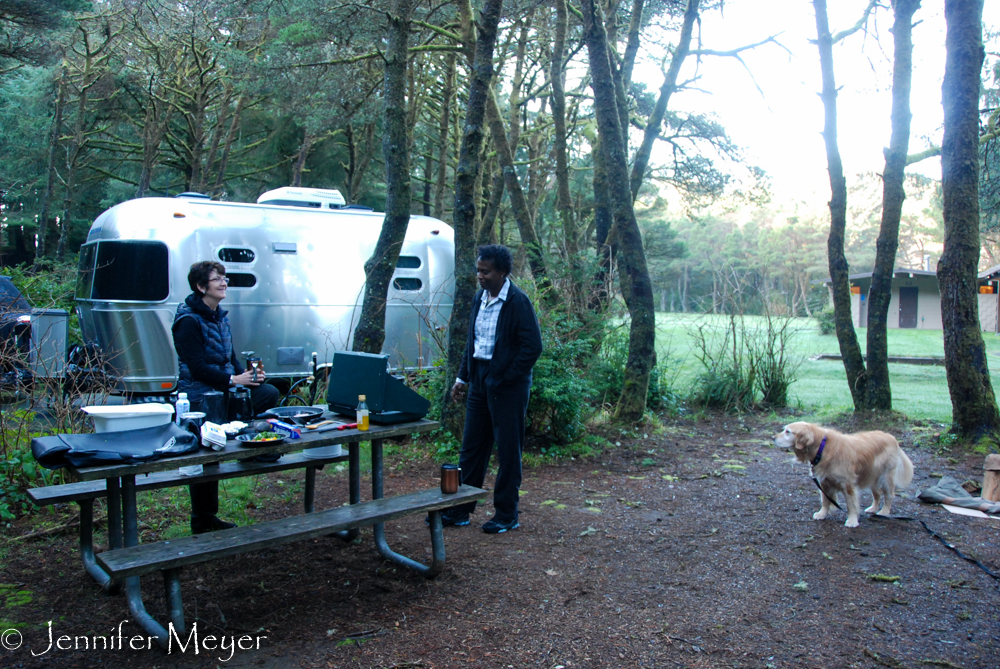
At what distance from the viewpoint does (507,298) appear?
4676 millimetres

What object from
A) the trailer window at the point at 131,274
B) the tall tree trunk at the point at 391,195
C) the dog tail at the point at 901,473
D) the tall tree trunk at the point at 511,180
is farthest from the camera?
the tall tree trunk at the point at 511,180

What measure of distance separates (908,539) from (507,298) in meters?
3.05

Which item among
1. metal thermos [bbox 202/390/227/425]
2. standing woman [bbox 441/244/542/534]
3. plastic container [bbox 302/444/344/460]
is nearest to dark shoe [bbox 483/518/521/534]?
standing woman [bbox 441/244/542/534]

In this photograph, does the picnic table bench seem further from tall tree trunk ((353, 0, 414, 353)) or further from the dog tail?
tall tree trunk ((353, 0, 414, 353))

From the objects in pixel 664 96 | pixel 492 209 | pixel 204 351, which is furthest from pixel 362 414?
pixel 664 96

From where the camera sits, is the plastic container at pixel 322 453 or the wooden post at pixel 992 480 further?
the wooden post at pixel 992 480

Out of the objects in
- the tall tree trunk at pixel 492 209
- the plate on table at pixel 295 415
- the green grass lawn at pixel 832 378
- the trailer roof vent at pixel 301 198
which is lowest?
the green grass lawn at pixel 832 378

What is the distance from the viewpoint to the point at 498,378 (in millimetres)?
4633

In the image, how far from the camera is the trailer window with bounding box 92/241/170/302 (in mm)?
8219

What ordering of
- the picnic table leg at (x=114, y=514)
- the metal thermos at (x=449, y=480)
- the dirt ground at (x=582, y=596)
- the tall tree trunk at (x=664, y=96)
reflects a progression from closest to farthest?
the dirt ground at (x=582, y=596)
the picnic table leg at (x=114, y=514)
the metal thermos at (x=449, y=480)
the tall tree trunk at (x=664, y=96)

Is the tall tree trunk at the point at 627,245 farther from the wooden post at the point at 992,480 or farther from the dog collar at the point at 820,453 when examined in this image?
the wooden post at the point at 992,480

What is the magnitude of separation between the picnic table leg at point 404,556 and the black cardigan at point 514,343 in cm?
88

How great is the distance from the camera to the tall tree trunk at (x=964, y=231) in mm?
7312

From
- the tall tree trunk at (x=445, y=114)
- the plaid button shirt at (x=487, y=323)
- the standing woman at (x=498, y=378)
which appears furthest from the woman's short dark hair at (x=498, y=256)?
the tall tree trunk at (x=445, y=114)
